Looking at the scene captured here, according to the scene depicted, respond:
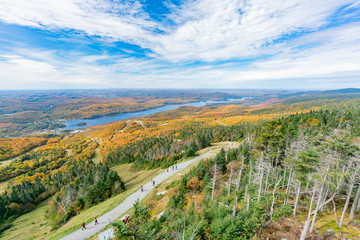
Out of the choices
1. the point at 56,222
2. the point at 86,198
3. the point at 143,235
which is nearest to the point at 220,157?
the point at 143,235

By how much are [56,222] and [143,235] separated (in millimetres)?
44466

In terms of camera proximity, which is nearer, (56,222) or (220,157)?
(220,157)

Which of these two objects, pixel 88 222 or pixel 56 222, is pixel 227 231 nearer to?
pixel 88 222

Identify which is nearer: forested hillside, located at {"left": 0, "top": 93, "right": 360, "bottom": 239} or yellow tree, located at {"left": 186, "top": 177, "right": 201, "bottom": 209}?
forested hillside, located at {"left": 0, "top": 93, "right": 360, "bottom": 239}

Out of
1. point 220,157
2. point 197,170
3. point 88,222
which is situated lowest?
point 88,222

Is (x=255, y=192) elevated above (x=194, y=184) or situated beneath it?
elevated above

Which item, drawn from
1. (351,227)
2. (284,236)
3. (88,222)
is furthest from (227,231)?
(88,222)

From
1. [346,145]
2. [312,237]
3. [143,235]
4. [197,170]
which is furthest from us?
[197,170]

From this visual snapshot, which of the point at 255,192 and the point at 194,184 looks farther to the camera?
the point at 194,184

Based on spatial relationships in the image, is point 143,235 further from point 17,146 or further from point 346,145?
point 17,146

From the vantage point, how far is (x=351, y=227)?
48.9 feet

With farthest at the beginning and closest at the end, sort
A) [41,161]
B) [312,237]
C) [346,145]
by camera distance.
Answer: [41,161]
[312,237]
[346,145]

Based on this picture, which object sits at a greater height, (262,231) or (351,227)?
(351,227)

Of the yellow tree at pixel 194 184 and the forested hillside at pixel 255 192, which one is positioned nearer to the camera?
the forested hillside at pixel 255 192
